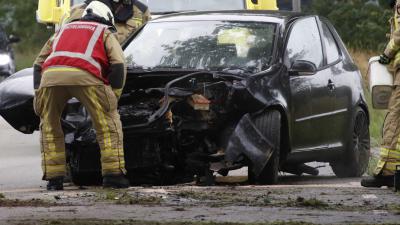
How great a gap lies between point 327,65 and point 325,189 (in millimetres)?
2522

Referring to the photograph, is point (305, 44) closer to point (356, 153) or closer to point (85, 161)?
point (356, 153)

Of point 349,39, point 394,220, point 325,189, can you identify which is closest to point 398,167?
point 325,189

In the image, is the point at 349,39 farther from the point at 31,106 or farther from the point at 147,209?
the point at 147,209

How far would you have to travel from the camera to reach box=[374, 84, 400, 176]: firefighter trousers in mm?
10055

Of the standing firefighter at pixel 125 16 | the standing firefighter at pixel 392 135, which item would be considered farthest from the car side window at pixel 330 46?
the standing firefighter at pixel 392 135

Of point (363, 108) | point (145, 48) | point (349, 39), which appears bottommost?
point (349, 39)

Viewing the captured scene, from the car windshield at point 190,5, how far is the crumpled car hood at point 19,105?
5.28 metres

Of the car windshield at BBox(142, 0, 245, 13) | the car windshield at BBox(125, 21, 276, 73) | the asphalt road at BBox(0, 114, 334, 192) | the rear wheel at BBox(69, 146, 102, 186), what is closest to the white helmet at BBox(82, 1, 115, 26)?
the car windshield at BBox(125, 21, 276, 73)

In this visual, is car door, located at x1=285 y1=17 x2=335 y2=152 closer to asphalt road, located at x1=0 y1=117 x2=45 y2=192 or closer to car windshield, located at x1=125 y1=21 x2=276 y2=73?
car windshield, located at x1=125 y1=21 x2=276 y2=73

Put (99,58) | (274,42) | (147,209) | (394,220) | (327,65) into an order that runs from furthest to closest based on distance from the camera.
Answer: (327,65) < (274,42) < (99,58) < (147,209) < (394,220)

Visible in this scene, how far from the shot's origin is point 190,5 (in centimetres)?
1686

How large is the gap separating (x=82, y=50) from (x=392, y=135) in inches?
97.8

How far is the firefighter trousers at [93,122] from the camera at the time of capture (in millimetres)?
10180

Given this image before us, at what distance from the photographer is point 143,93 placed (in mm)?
10922
